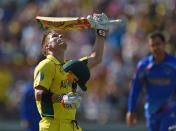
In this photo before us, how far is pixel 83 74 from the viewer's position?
8.23 metres

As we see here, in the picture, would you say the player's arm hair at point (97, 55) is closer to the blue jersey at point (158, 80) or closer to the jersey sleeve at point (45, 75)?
the jersey sleeve at point (45, 75)

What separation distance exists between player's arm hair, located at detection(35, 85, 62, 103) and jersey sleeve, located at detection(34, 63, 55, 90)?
1.8 inches

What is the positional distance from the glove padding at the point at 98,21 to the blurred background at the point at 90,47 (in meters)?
6.65

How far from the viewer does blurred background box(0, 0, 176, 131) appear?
50.6 feet

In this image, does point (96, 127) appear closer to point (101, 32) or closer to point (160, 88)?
point (160, 88)

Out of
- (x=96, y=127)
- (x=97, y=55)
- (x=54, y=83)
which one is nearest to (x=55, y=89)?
(x=54, y=83)

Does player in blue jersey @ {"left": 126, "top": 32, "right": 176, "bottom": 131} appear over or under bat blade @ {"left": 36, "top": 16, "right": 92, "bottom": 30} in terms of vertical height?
under

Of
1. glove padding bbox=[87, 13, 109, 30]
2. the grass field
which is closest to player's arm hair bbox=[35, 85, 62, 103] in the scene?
glove padding bbox=[87, 13, 109, 30]

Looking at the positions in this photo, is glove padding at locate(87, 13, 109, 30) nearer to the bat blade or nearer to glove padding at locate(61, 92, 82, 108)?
the bat blade

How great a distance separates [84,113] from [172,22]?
3082 mm

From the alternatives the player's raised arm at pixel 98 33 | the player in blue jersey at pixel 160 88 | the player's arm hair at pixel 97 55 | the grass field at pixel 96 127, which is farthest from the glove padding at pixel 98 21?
the grass field at pixel 96 127

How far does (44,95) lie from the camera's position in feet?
25.9

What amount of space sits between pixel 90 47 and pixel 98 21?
849 cm

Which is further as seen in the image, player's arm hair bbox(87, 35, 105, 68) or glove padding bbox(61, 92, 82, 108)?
player's arm hair bbox(87, 35, 105, 68)
